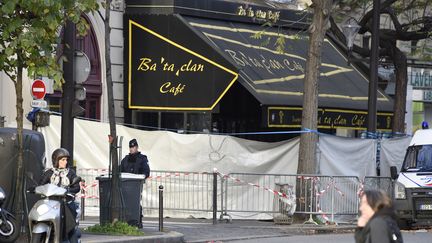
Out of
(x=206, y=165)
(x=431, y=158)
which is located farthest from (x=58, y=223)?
(x=431, y=158)

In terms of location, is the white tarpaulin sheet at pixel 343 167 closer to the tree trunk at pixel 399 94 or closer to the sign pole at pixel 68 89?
the tree trunk at pixel 399 94

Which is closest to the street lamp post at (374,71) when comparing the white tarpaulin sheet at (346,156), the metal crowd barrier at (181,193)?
the white tarpaulin sheet at (346,156)

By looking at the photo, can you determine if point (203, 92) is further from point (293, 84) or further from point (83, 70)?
point (83, 70)

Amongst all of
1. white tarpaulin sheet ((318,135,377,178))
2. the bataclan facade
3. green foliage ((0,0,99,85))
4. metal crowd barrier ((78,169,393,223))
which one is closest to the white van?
metal crowd barrier ((78,169,393,223))

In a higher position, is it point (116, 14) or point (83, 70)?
point (116, 14)

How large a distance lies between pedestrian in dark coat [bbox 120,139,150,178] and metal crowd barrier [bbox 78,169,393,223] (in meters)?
2.72

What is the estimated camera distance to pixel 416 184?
21359mm

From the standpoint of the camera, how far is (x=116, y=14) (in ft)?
81.6

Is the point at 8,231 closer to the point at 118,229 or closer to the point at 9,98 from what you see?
the point at 118,229

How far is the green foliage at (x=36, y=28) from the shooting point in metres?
13.9

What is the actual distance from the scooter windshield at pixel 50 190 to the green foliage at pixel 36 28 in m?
2.15

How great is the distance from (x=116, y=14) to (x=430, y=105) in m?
18.2

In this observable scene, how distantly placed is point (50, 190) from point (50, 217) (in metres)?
0.34

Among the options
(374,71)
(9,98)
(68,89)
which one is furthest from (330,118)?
(68,89)
